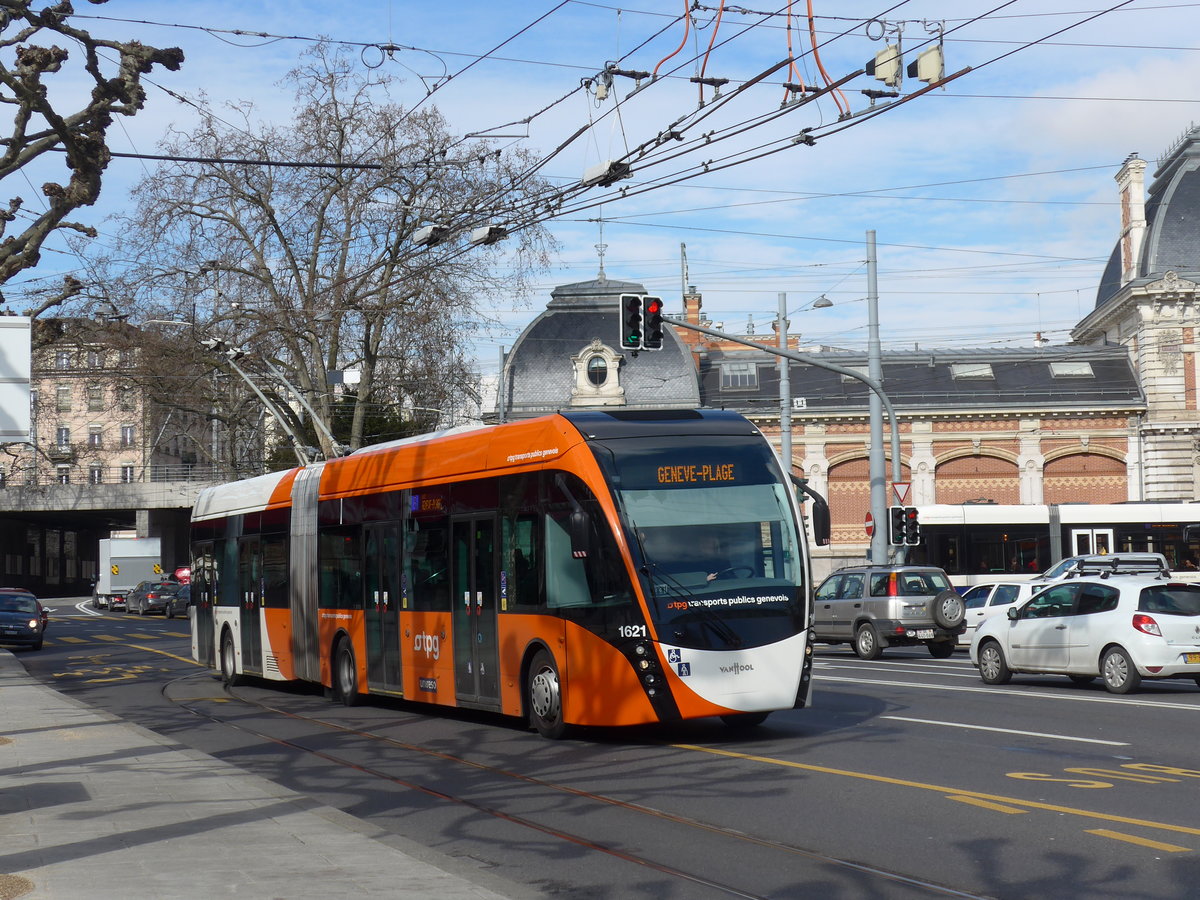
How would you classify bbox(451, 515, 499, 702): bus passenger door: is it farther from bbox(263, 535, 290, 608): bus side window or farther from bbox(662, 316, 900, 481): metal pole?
bbox(662, 316, 900, 481): metal pole

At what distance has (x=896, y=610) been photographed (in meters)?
27.6

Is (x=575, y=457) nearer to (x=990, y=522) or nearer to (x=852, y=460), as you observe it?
(x=990, y=522)

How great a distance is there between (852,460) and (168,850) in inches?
2129

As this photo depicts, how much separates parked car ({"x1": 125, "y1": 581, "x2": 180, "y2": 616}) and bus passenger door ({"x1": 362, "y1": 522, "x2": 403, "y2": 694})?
4432 centimetres

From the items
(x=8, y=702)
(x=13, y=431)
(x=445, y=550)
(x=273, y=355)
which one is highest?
(x=273, y=355)

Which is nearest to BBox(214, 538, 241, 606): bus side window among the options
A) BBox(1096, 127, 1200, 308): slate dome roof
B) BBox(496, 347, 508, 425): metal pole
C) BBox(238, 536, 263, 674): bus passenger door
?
BBox(238, 536, 263, 674): bus passenger door

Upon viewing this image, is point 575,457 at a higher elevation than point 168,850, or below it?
higher

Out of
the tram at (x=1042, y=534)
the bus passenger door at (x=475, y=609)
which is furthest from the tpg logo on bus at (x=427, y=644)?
the tram at (x=1042, y=534)

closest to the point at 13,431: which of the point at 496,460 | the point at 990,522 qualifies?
the point at 496,460

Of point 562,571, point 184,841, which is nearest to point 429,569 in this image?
point 562,571

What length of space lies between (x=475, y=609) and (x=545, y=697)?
175cm

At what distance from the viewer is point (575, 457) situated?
13852 millimetres

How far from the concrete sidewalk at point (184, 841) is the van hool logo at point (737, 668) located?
4.23 m

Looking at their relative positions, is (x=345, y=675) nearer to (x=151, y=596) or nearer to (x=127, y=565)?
(x=151, y=596)
